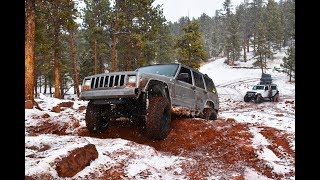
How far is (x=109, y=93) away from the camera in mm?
5812

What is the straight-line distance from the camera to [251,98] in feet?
87.4

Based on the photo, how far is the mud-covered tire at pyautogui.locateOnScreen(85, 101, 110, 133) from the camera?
21.8ft

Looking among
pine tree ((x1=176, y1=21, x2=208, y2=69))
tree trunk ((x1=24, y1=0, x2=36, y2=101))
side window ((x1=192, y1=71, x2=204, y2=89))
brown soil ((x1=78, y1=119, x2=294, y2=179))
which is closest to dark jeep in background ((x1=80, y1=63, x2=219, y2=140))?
brown soil ((x1=78, y1=119, x2=294, y2=179))

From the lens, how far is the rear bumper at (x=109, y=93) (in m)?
5.54

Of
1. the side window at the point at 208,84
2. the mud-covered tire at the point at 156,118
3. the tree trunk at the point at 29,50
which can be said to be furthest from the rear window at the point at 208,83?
the tree trunk at the point at 29,50

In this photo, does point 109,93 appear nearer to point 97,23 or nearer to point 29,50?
point 29,50

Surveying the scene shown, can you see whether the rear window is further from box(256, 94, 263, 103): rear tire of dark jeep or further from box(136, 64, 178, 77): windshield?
box(256, 94, 263, 103): rear tire of dark jeep

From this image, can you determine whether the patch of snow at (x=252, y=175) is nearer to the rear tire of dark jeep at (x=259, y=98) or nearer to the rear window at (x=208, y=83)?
the rear window at (x=208, y=83)

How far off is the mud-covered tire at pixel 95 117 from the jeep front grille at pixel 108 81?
65cm

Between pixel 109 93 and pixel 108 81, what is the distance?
351 mm
